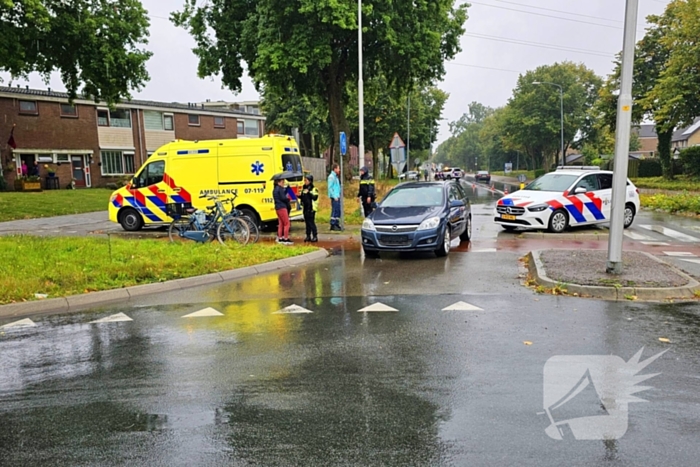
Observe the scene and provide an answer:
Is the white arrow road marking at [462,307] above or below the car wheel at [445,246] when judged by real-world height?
below

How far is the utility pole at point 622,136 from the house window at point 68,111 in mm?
38296

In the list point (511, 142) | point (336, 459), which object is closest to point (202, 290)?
point (336, 459)

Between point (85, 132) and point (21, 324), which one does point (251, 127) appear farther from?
point (21, 324)

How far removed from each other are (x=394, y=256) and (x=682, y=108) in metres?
31.2

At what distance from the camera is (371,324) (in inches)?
263

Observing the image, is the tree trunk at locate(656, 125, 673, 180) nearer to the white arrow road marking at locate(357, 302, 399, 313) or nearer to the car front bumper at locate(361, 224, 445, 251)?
the car front bumper at locate(361, 224, 445, 251)

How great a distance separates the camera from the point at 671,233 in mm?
15484

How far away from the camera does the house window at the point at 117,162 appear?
1630 inches

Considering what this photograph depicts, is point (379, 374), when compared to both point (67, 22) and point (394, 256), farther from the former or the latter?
point (67, 22)

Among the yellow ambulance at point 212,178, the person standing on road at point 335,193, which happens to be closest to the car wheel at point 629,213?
the person standing on road at point 335,193

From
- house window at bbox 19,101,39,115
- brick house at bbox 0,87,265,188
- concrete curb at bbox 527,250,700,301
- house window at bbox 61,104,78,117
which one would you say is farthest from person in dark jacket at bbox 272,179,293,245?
house window at bbox 61,104,78,117

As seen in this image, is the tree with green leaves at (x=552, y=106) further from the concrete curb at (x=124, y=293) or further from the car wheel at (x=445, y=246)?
the concrete curb at (x=124, y=293)

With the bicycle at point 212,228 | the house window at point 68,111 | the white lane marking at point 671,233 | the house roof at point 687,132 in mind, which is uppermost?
the house window at point 68,111

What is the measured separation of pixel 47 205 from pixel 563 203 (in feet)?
71.6
